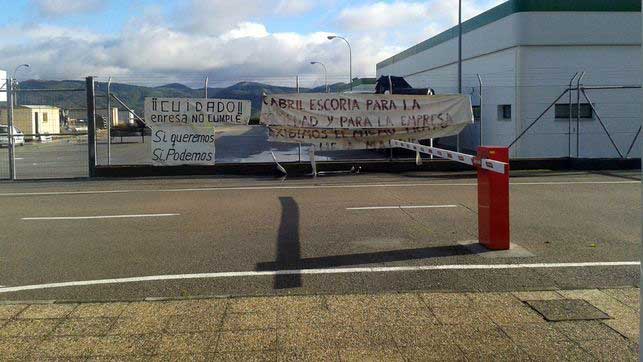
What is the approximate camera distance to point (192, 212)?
425 inches

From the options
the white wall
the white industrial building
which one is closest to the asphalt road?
the white wall

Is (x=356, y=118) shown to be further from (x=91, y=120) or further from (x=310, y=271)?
(x=310, y=271)

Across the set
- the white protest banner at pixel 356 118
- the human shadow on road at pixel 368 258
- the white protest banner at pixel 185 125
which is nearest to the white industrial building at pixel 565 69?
the white protest banner at pixel 356 118

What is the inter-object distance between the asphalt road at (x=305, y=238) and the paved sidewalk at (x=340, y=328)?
1.37 feet

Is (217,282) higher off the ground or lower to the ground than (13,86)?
lower

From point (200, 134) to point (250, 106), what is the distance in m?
1.45

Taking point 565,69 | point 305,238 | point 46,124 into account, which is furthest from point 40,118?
point 565,69

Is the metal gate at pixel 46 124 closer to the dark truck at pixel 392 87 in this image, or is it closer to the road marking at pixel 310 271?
the road marking at pixel 310 271

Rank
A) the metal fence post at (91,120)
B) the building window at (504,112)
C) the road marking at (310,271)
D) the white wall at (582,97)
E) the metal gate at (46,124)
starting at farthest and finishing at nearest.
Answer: the building window at (504,112)
the white wall at (582,97)
the metal gate at (46,124)
the metal fence post at (91,120)
the road marking at (310,271)

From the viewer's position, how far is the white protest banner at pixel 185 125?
16.3 m

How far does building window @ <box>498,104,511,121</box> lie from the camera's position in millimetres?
26422

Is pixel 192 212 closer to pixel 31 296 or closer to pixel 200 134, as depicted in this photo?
pixel 31 296

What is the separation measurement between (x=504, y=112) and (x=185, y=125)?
15.1 m

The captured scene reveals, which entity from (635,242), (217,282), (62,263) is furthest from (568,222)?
(62,263)
